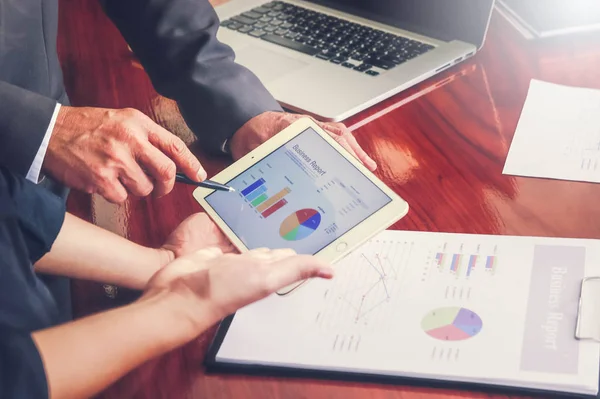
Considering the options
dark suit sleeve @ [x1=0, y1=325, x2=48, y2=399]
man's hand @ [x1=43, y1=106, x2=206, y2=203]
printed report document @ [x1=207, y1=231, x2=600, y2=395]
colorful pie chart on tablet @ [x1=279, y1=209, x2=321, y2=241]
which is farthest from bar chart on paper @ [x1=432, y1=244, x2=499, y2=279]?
dark suit sleeve @ [x1=0, y1=325, x2=48, y2=399]

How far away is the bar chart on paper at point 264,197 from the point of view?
0.76 meters

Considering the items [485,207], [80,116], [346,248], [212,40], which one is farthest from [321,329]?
[212,40]

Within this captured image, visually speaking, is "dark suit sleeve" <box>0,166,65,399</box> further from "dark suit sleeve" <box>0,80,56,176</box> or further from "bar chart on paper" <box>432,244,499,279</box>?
"bar chart on paper" <box>432,244,499,279</box>

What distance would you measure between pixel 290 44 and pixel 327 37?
0.06 metres

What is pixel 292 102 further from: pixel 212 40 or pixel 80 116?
pixel 80 116

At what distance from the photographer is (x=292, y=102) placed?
1.01 meters

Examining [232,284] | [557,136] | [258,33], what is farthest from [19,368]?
[258,33]

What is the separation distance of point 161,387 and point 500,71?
69 centimetres

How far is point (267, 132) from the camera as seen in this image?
0.91m

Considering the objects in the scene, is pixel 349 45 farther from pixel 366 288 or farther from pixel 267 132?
pixel 366 288

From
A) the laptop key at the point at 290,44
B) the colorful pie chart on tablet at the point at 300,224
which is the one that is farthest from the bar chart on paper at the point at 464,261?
the laptop key at the point at 290,44

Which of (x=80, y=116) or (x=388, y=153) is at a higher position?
(x=80, y=116)

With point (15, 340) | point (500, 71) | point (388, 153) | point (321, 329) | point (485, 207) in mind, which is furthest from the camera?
point (500, 71)

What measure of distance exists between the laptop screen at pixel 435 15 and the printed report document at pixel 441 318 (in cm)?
46
